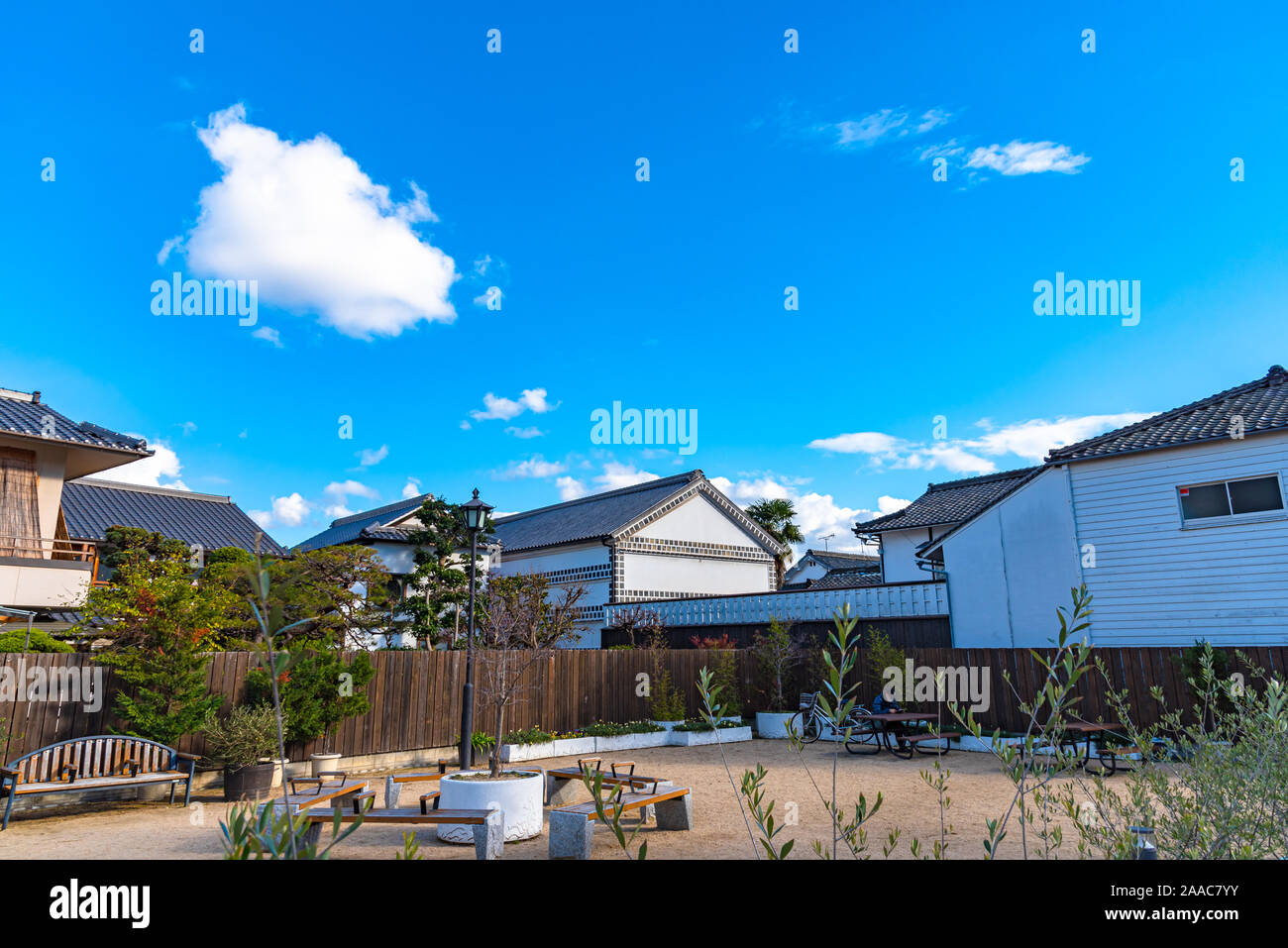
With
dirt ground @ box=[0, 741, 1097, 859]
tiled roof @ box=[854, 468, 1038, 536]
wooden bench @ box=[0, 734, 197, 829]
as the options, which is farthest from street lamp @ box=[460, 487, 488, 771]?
tiled roof @ box=[854, 468, 1038, 536]

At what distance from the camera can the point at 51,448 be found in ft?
47.4

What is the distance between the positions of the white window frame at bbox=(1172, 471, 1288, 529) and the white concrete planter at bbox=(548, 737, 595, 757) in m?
12.3

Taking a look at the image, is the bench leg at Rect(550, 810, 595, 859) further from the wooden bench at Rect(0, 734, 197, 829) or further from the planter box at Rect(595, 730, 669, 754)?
the planter box at Rect(595, 730, 669, 754)

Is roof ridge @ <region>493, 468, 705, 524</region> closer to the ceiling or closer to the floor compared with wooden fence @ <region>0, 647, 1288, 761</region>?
closer to the ceiling

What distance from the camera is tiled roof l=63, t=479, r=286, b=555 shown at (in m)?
22.3

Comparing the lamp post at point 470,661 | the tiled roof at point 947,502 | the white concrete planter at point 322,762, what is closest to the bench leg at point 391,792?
the lamp post at point 470,661

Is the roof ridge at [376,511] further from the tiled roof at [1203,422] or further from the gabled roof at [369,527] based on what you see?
the tiled roof at [1203,422]

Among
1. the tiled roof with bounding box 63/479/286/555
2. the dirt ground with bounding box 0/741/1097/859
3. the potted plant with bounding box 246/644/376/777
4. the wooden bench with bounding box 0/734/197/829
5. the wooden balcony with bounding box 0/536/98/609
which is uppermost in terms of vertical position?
the tiled roof with bounding box 63/479/286/555

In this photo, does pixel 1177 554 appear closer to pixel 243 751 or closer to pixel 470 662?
pixel 470 662

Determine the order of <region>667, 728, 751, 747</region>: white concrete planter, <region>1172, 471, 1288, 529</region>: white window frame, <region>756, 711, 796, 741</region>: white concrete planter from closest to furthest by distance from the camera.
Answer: <region>1172, 471, 1288, 529</region>: white window frame < <region>667, 728, 751, 747</region>: white concrete planter < <region>756, 711, 796, 741</region>: white concrete planter

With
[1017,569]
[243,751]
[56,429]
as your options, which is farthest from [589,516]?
[243,751]

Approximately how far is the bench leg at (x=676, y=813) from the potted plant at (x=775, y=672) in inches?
352
